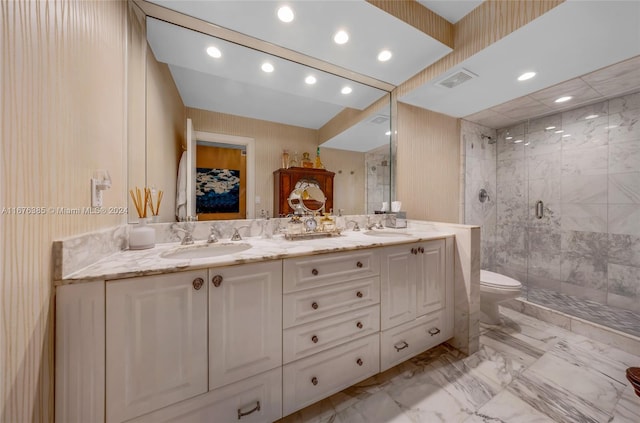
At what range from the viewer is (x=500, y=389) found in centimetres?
132

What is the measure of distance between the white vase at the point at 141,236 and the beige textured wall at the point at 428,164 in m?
2.02

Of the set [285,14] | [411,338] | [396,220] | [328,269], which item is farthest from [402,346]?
[285,14]

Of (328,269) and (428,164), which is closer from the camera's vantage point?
→ (328,269)

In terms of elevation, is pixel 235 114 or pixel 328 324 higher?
pixel 235 114

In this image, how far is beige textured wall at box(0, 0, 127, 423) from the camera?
570mm

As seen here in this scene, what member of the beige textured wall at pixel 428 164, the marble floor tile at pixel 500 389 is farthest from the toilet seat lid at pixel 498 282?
the beige textured wall at pixel 428 164

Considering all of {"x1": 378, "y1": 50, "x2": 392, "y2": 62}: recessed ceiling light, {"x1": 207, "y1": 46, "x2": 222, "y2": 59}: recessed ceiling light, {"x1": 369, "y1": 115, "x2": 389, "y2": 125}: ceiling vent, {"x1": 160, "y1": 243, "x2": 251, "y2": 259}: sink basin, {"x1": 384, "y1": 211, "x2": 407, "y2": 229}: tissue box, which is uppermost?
{"x1": 378, "y1": 50, "x2": 392, "y2": 62}: recessed ceiling light

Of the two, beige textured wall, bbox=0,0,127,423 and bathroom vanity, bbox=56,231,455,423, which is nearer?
beige textured wall, bbox=0,0,127,423

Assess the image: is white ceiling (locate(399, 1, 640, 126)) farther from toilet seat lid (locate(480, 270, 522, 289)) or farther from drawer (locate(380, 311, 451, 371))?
drawer (locate(380, 311, 451, 371))

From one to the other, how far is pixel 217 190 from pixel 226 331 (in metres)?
0.92

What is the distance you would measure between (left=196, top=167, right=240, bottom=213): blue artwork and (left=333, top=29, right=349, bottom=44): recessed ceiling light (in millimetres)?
1147

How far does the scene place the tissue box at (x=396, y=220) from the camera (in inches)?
82.5

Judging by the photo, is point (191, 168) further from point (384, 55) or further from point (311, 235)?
point (384, 55)

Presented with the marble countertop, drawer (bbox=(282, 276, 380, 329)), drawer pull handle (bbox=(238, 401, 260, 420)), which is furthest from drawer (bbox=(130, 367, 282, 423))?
the marble countertop
